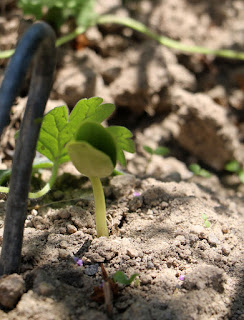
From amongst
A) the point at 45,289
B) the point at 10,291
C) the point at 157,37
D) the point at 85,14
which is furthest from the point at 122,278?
the point at 157,37

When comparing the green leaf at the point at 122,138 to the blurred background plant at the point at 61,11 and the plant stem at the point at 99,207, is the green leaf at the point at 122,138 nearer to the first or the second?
the plant stem at the point at 99,207

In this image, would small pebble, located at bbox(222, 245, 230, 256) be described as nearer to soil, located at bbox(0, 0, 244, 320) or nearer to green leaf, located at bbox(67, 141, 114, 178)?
soil, located at bbox(0, 0, 244, 320)

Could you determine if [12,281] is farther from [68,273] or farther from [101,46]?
[101,46]

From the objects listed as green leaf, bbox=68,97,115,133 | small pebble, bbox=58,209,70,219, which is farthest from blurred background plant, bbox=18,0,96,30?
small pebble, bbox=58,209,70,219

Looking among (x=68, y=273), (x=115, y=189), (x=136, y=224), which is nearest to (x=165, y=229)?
(x=136, y=224)

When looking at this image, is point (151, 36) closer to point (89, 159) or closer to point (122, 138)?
point (122, 138)
